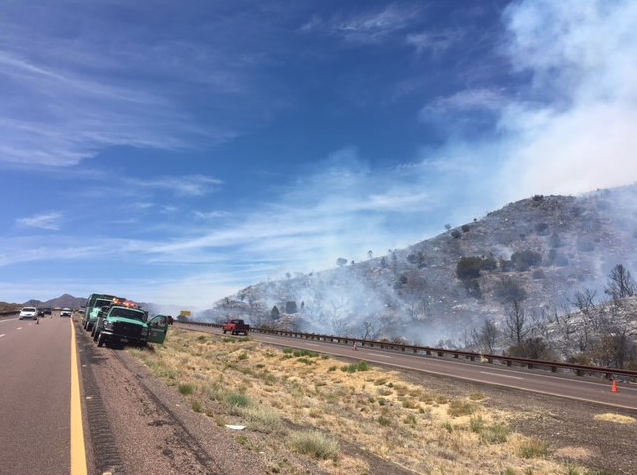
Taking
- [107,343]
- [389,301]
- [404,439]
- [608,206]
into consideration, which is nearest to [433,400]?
[404,439]

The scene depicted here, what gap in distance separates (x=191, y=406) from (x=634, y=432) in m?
10.9

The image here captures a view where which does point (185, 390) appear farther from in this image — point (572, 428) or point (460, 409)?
point (572, 428)

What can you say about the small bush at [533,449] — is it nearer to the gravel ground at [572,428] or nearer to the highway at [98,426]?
the gravel ground at [572,428]

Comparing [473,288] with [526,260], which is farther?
[526,260]

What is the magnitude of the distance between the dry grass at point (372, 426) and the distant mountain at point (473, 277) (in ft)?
205

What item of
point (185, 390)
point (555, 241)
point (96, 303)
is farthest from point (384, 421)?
point (555, 241)

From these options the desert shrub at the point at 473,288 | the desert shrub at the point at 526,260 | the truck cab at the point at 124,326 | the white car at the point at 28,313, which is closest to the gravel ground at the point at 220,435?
the truck cab at the point at 124,326

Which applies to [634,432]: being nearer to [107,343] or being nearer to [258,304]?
[107,343]

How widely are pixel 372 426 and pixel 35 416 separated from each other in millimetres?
8543

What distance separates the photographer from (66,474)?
582 centimetres

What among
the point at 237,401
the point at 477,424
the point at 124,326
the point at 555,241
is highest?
the point at 555,241

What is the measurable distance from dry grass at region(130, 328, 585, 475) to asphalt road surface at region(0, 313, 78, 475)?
8.61 feet

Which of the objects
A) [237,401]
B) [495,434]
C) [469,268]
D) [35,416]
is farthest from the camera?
[469,268]

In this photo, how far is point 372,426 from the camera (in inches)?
549
